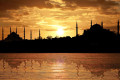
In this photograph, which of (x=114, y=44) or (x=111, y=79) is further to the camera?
(x=114, y=44)

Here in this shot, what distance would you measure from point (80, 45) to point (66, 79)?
530ft

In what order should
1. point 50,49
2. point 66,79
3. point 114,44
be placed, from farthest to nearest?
point 50,49 → point 114,44 → point 66,79

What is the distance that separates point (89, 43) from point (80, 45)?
10.6 metres

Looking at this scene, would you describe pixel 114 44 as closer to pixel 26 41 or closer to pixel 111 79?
pixel 26 41

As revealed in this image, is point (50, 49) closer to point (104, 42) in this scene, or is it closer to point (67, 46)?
point (67, 46)

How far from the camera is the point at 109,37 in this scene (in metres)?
197

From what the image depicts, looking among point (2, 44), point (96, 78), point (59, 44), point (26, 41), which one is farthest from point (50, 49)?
point (96, 78)

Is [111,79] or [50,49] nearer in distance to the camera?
→ [111,79]

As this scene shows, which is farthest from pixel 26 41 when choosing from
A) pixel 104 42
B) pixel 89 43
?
pixel 104 42

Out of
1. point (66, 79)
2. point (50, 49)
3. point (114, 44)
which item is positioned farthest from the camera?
point (50, 49)

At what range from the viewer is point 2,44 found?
197875 mm

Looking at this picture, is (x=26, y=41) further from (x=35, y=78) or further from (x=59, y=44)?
(x=35, y=78)

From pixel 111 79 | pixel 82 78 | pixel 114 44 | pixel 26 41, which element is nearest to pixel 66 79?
pixel 82 78

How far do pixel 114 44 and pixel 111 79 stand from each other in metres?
158
